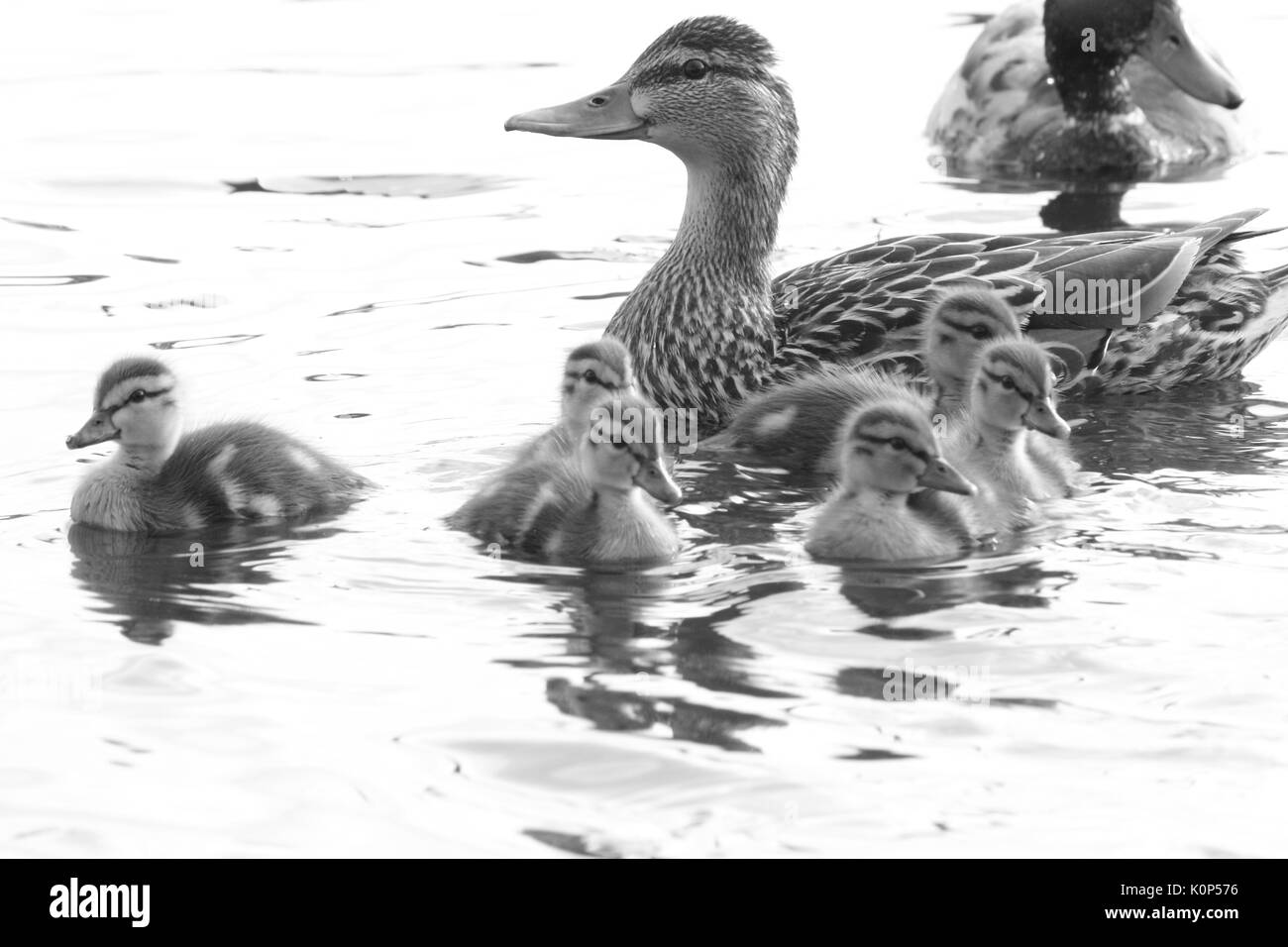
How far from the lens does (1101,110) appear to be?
38.2 ft

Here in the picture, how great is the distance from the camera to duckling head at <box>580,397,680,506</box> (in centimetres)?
598

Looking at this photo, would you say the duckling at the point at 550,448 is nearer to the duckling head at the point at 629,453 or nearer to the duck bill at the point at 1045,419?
the duckling head at the point at 629,453

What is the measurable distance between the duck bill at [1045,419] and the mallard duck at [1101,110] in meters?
5.28

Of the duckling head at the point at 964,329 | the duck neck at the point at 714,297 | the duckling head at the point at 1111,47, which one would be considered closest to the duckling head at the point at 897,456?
the duckling head at the point at 964,329

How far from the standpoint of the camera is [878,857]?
171 inches

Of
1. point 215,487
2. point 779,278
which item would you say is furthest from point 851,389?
point 215,487

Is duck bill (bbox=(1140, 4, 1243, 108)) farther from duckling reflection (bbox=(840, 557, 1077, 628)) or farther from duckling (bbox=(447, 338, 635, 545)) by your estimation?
duckling reflection (bbox=(840, 557, 1077, 628))

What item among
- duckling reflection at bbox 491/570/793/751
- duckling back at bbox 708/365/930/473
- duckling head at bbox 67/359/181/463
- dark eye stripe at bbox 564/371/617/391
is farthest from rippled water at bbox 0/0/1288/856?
dark eye stripe at bbox 564/371/617/391

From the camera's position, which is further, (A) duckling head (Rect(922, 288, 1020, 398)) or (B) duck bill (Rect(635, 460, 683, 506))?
(A) duckling head (Rect(922, 288, 1020, 398))

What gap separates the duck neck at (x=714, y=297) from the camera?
298 inches

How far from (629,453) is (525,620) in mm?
617

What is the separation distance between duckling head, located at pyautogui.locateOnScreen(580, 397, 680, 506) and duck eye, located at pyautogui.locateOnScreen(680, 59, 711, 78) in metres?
2.04

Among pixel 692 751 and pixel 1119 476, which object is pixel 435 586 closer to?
pixel 692 751

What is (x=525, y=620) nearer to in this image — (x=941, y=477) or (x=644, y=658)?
(x=644, y=658)
